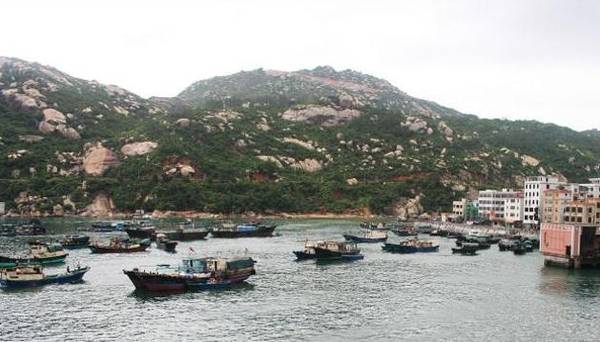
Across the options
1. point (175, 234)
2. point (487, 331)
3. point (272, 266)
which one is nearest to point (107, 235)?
point (175, 234)

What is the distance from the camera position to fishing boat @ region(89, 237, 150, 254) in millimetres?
103375

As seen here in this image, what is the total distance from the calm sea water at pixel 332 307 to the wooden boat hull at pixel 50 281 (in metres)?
1.43

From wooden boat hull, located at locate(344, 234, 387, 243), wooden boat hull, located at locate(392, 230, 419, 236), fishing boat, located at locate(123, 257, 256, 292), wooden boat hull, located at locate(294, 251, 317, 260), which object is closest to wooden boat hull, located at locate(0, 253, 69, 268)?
fishing boat, located at locate(123, 257, 256, 292)

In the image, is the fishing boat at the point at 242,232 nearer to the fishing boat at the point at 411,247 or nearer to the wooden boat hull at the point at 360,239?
the wooden boat hull at the point at 360,239

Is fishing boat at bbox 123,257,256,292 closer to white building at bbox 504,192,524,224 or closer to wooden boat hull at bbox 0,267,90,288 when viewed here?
wooden boat hull at bbox 0,267,90,288

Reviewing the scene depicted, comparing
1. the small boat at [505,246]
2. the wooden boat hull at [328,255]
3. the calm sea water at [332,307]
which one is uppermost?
the small boat at [505,246]

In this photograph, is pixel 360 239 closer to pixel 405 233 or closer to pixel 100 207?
pixel 405 233

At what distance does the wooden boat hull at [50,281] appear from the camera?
68.5 meters

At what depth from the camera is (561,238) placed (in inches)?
3610

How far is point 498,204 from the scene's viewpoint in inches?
7377

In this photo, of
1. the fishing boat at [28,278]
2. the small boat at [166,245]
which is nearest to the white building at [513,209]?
the small boat at [166,245]

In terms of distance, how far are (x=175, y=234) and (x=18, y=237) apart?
3176 centimetres

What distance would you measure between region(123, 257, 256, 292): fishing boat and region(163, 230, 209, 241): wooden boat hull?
5261 centimetres

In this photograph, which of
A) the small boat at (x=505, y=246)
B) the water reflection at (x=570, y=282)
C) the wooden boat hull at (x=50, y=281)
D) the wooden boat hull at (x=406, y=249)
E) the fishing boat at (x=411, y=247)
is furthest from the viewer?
the small boat at (x=505, y=246)
